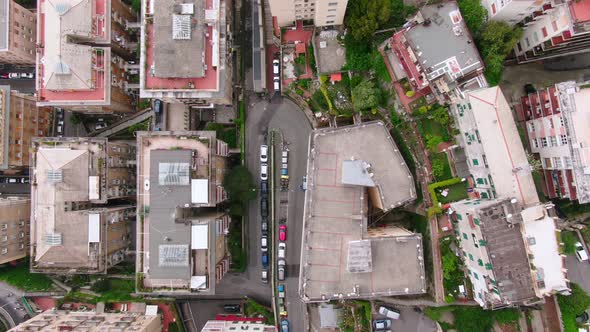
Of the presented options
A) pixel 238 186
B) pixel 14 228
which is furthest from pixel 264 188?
pixel 14 228

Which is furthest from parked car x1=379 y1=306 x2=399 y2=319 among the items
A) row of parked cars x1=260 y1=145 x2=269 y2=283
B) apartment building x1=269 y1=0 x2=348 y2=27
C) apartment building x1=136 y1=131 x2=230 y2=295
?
apartment building x1=269 y1=0 x2=348 y2=27

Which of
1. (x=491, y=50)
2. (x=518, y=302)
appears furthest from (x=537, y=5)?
(x=518, y=302)

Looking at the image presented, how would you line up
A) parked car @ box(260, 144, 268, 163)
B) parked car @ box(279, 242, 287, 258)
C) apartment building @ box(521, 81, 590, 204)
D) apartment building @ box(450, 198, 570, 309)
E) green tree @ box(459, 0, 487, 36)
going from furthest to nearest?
parked car @ box(260, 144, 268, 163) < parked car @ box(279, 242, 287, 258) < green tree @ box(459, 0, 487, 36) < apartment building @ box(521, 81, 590, 204) < apartment building @ box(450, 198, 570, 309)

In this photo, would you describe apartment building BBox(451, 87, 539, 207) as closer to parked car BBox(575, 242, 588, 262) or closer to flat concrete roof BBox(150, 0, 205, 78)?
parked car BBox(575, 242, 588, 262)

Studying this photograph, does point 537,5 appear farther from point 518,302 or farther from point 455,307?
point 455,307

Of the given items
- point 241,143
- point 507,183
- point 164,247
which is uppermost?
point 241,143

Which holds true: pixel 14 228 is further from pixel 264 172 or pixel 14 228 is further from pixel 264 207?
pixel 264 172

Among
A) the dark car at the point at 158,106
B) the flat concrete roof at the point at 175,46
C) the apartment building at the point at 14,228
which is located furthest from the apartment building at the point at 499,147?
the apartment building at the point at 14,228

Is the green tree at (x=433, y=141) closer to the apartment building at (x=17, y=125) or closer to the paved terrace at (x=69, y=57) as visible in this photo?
the paved terrace at (x=69, y=57)
